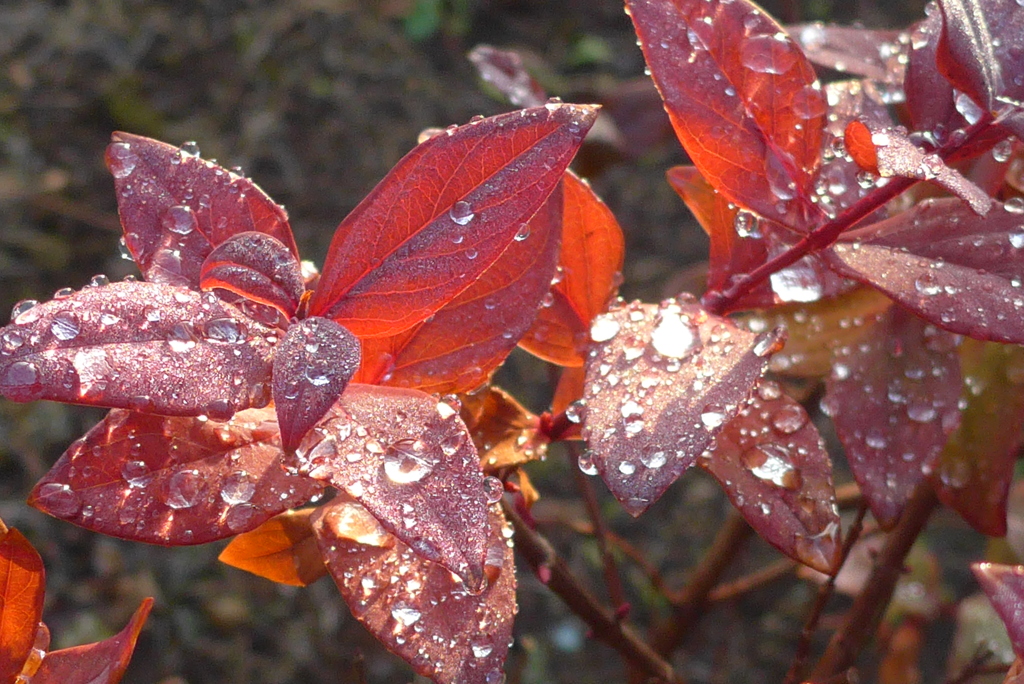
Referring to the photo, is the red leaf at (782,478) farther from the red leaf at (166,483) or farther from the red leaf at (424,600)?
the red leaf at (166,483)

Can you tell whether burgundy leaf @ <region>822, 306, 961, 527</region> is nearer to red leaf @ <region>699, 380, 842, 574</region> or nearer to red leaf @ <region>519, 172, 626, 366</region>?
red leaf @ <region>699, 380, 842, 574</region>

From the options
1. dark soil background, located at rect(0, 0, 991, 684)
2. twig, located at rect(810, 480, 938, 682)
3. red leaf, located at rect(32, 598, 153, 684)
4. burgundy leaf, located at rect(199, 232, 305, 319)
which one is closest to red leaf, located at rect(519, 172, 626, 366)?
burgundy leaf, located at rect(199, 232, 305, 319)

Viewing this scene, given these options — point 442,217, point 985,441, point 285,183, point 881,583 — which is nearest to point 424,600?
point 442,217

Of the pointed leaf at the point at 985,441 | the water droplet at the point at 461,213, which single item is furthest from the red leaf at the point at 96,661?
the pointed leaf at the point at 985,441

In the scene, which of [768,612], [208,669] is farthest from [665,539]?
[208,669]

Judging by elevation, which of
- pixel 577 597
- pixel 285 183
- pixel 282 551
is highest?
pixel 282 551

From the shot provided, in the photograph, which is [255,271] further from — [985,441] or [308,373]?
[985,441]
